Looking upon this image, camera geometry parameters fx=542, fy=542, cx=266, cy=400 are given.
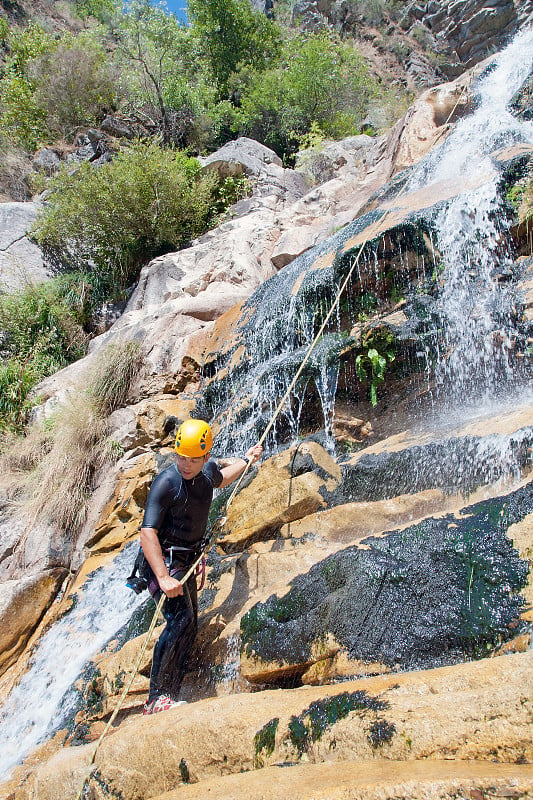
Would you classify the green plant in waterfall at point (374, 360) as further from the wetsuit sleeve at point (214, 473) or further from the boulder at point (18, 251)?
the boulder at point (18, 251)

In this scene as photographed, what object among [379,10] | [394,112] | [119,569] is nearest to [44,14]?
[379,10]

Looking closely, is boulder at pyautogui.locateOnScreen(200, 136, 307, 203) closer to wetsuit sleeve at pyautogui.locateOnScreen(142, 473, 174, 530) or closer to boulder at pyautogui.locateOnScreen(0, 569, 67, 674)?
A: boulder at pyautogui.locateOnScreen(0, 569, 67, 674)

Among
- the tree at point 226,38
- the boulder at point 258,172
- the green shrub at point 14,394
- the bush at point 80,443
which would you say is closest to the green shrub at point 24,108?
the tree at point 226,38

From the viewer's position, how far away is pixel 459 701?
6.01 feet

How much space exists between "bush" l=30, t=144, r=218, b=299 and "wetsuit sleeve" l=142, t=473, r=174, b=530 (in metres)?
9.90

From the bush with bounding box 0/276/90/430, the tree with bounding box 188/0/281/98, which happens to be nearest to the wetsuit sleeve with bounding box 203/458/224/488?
the bush with bounding box 0/276/90/430

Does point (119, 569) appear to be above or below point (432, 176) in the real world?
below

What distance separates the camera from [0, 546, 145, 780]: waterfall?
4.02 metres

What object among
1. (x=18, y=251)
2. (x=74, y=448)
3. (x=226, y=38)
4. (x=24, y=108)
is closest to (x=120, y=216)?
(x=18, y=251)

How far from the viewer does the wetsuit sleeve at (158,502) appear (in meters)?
3.19

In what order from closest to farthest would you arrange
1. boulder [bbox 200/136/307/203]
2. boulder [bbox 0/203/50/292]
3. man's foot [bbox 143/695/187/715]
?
man's foot [bbox 143/695/187/715] → boulder [bbox 0/203/50/292] → boulder [bbox 200/136/307/203]

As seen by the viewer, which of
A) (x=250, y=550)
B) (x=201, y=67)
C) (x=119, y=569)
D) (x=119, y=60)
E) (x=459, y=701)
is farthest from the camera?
(x=201, y=67)

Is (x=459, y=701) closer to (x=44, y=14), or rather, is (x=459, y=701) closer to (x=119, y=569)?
(x=119, y=569)

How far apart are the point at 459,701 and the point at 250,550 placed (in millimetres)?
2481
